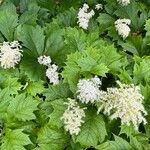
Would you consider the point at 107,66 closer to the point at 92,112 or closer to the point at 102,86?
the point at 102,86

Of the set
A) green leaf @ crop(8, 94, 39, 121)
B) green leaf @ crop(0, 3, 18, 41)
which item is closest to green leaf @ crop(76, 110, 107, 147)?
green leaf @ crop(8, 94, 39, 121)

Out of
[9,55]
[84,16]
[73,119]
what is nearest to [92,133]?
[73,119]

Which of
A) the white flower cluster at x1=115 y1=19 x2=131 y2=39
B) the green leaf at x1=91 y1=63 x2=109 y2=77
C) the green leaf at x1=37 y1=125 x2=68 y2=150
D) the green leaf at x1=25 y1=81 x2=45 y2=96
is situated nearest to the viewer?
the green leaf at x1=91 y1=63 x2=109 y2=77

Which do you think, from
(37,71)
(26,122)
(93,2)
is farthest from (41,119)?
(93,2)

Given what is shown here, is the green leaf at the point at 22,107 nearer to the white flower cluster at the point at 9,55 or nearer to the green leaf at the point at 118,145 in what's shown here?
the white flower cluster at the point at 9,55

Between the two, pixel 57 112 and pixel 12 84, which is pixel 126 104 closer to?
pixel 57 112

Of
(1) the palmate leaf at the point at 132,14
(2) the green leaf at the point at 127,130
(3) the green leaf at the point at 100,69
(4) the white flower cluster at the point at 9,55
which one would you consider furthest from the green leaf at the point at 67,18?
(2) the green leaf at the point at 127,130

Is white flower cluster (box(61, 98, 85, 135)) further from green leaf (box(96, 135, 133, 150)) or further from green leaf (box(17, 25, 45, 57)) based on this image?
green leaf (box(17, 25, 45, 57))
